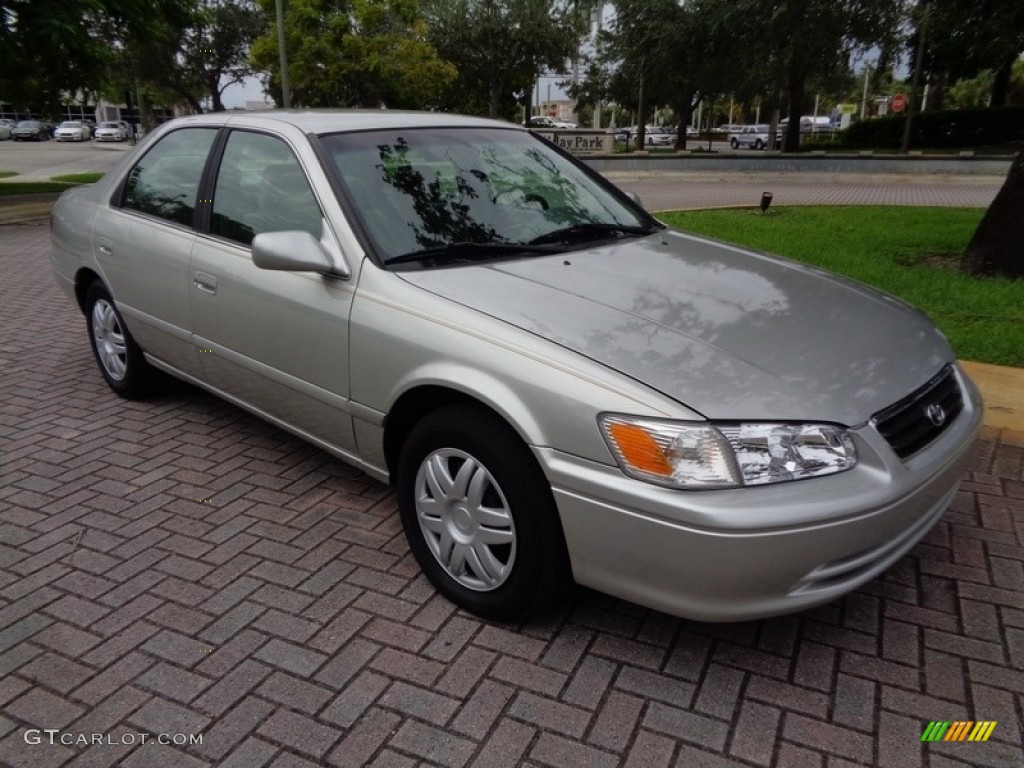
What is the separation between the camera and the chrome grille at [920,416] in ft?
7.97

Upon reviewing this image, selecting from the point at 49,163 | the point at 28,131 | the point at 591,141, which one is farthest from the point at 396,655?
the point at 28,131

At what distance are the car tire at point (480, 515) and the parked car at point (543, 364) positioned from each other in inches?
0.4

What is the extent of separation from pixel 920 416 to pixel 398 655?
72.5 inches

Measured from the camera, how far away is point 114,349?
480cm

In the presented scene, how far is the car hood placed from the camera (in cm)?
233

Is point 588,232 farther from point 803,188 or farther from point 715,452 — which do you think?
point 803,188

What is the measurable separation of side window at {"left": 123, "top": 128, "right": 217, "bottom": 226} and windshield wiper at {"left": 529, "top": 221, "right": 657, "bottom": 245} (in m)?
1.78

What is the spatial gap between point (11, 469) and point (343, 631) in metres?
2.34

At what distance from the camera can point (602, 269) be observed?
3.07 metres

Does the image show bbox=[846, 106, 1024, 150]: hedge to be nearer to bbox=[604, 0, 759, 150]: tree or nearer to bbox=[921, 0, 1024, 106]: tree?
bbox=[921, 0, 1024, 106]: tree

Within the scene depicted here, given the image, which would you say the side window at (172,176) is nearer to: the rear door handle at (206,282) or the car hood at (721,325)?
the rear door handle at (206,282)

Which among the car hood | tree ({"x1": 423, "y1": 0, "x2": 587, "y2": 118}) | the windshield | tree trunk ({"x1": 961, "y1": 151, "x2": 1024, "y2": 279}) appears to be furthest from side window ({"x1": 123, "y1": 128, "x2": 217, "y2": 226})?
tree ({"x1": 423, "y1": 0, "x2": 587, "y2": 118})

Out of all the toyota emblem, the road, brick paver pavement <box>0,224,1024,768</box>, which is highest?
the toyota emblem

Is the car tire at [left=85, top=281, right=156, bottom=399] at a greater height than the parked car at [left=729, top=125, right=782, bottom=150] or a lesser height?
lesser
